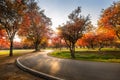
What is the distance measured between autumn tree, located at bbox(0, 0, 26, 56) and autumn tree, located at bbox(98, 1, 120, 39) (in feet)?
56.7

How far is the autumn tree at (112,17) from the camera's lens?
35562mm

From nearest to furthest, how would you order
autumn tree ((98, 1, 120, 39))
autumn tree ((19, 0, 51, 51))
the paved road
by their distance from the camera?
the paved road, autumn tree ((98, 1, 120, 39)), autumn tree ((19, 0, 51, 51))

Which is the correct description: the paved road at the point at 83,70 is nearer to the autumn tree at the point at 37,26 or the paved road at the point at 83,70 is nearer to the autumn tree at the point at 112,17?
the autumn tree at the point at 112,17

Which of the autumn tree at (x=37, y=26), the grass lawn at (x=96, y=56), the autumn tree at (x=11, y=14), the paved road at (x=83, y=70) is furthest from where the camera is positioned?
the autumn tree at (x=37, y=26)

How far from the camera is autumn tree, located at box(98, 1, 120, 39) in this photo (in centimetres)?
3556

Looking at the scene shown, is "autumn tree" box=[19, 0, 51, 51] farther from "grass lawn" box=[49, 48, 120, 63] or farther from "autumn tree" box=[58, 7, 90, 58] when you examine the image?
"autumn tree" box=[58, 7, 90, 58]

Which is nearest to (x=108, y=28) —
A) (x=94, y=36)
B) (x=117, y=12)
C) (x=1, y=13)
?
(x=117, y=12)

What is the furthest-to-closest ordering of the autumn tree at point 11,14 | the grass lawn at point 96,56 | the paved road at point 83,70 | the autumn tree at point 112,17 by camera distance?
the autumn tree at point 112,17 → the autumn tree at point 11,14 → the grass lawn at point 96,56 → the paved road at point 83,70

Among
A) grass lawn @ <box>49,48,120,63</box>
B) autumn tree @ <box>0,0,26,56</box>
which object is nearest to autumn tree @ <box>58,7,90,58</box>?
grass lawn @ <box>49,48,120,63</box>

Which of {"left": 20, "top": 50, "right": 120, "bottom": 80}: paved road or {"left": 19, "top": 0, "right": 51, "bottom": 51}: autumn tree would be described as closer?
{"left": 20, "top": 50, "right": 120, "bottom": 80}: paved road

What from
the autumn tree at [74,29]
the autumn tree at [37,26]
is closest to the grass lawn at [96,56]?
the autumn tree at [74,29]

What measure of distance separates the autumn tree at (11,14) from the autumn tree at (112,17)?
56.7ft

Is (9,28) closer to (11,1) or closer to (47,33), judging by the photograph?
(11,1)

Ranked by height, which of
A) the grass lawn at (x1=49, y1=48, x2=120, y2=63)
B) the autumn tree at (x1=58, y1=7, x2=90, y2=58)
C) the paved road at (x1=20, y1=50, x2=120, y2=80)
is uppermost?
the autumn tree at (x1=58, y1=7, x2=90, y2=58)
